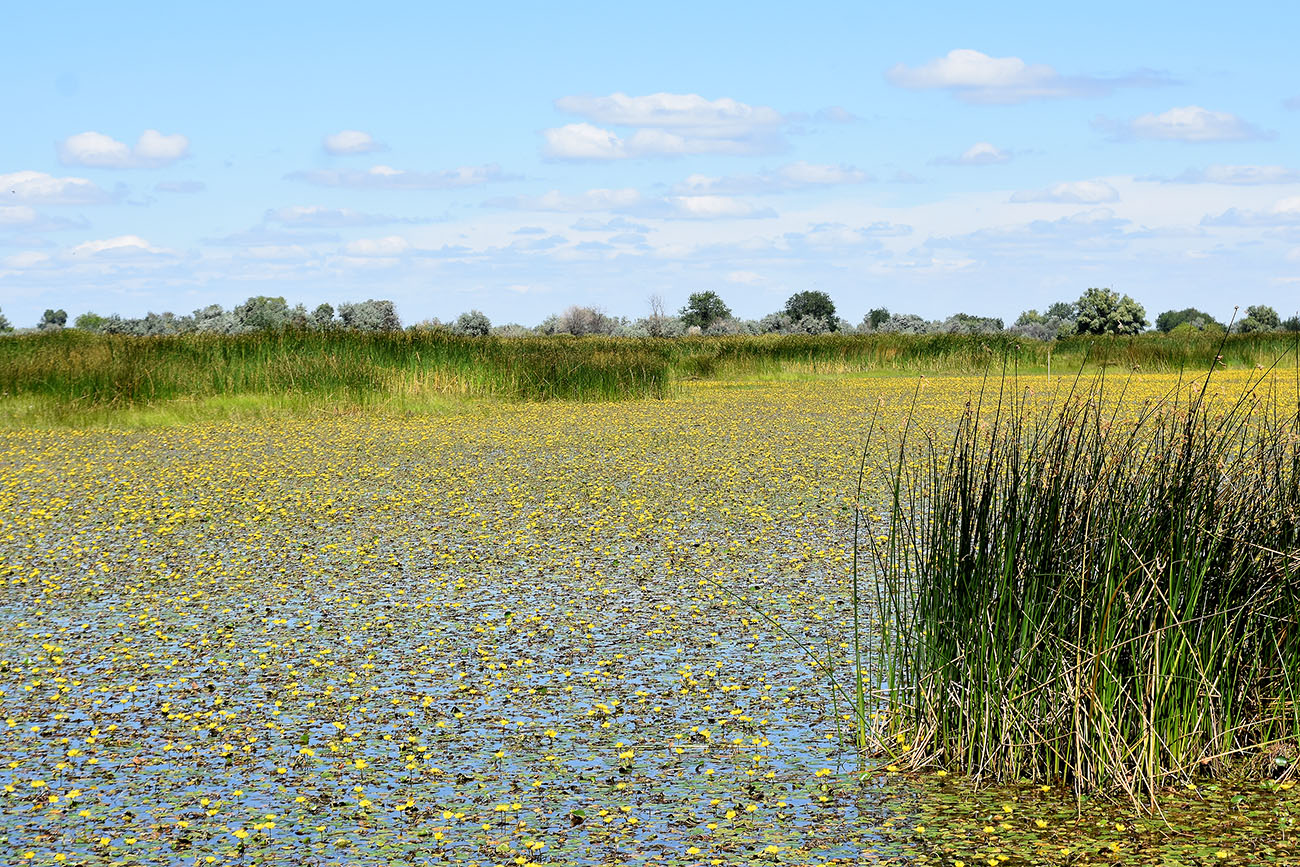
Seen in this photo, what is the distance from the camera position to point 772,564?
6656mm

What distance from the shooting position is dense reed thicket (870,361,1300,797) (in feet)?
11.7

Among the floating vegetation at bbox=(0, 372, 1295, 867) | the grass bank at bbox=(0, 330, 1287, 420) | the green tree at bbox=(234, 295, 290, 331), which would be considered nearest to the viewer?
the floating vegetation at bbox=(0, 372, 1295, 867)

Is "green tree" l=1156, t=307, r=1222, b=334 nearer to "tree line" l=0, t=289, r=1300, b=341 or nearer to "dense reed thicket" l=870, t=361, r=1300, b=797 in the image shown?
"tree line" l=0, t=289, r=1300, b=341

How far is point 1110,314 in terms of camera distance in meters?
59.5

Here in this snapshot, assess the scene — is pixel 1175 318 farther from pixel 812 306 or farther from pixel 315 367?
pixel 315 367

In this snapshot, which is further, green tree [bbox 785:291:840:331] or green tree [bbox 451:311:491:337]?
green tree [bbox 785:291:840:331]

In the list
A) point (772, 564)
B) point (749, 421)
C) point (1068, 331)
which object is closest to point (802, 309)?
point (1068, 331)

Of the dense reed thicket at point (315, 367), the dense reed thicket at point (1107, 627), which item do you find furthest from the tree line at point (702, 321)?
the dense reed thicket at point (1107, 627)

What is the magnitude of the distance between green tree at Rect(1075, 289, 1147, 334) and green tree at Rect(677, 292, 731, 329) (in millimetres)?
16760

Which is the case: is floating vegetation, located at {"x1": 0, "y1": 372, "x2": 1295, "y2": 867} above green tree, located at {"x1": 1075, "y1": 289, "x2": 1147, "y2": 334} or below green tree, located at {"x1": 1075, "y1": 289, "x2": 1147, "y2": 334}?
below

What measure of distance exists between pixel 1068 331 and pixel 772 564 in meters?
62.8

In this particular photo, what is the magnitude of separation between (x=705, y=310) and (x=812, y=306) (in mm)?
6325

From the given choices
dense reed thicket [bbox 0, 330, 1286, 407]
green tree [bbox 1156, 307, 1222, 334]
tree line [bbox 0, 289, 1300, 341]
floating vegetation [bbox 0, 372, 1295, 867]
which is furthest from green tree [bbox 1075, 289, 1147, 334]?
floating vegetation [bbox 0, 372, 1295, 867]

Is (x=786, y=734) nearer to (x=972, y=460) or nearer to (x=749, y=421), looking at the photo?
(x=972, y=460)
